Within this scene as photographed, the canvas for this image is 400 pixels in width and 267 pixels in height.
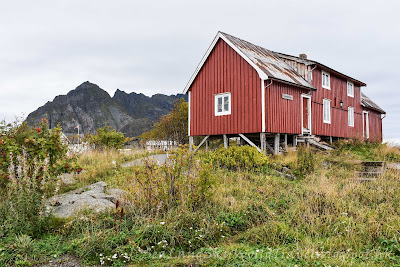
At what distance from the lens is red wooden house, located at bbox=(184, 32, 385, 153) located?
610 inches

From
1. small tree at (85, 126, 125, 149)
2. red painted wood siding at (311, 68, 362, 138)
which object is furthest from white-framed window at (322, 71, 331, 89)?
small tree at (85, 126, 125, 149)

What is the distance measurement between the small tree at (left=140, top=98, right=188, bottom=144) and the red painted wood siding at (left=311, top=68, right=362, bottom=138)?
11.3m

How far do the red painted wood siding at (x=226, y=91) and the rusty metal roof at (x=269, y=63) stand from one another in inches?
17.2

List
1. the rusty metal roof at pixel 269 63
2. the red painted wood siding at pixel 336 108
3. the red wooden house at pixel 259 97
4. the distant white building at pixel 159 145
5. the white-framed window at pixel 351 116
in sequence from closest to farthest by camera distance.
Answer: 1. the red wooden house at pixel 259 97
2. the rusty metal roof at pixel 269 63
3. the distant white building at pixel 159 145
4. the red painted wood siding at pixel 336 108
5. the white-framed window at pixel 351 116

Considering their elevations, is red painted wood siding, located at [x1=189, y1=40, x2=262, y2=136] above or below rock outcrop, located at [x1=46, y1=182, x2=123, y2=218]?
above

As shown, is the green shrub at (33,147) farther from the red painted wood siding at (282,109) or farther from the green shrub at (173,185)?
the red painted wood siding at (282,109)

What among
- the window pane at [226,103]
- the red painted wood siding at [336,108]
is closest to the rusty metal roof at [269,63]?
the red painted wood siding at [336,108]

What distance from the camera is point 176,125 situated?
2786 cm

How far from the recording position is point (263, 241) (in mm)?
5258

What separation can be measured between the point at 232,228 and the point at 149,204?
1680mm

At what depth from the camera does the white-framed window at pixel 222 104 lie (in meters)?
16.6

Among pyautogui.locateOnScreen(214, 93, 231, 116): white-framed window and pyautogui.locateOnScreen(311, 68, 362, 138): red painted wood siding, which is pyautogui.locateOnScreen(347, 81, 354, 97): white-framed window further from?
pyautogui.locateOnScreen(214, 93, 231, 116): white-framed window

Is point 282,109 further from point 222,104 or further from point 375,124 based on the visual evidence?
point 375,124

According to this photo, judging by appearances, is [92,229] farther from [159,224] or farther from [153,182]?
[153,182]
